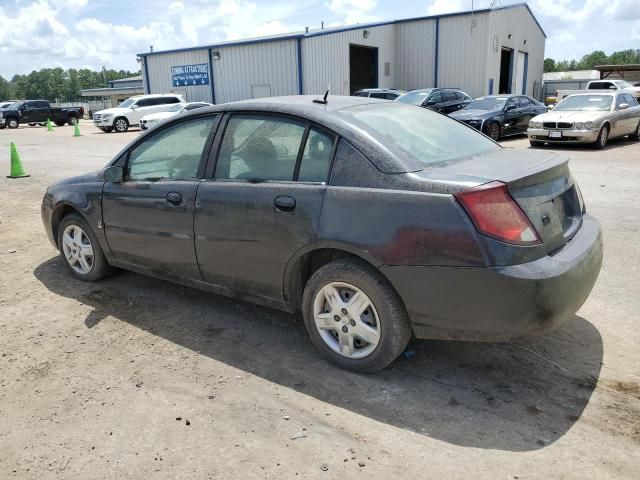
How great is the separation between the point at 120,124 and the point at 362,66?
14.7m

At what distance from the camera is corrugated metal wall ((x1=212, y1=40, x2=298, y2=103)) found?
28625mm

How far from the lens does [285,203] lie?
3.35 m

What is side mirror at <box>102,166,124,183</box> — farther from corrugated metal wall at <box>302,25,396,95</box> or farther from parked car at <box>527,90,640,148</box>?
corrugated metal wall at <box>302,25,396,95</box>

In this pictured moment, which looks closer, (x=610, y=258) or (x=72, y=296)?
(x=72, y=296)

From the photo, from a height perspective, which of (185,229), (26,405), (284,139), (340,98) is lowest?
(26,405)

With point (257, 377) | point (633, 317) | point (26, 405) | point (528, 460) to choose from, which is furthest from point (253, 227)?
point (633, 317)

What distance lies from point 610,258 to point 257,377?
3.76 m

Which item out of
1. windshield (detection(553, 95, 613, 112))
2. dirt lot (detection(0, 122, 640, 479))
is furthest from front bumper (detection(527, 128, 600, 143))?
dirt lot (detection(0, 122, 640, 479))

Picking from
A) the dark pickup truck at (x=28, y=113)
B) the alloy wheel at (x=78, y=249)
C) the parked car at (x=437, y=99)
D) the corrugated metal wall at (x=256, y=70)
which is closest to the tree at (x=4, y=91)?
the dark pickup truck at (x=28, y=113)

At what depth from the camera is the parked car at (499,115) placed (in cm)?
1556

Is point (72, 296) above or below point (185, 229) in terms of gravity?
below

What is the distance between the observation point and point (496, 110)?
52.4ft

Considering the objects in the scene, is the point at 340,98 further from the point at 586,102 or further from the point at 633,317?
the point at 586,102

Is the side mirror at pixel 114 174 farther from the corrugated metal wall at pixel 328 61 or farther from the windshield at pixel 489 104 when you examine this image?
the corrugated metal wall at pixel 328 61
